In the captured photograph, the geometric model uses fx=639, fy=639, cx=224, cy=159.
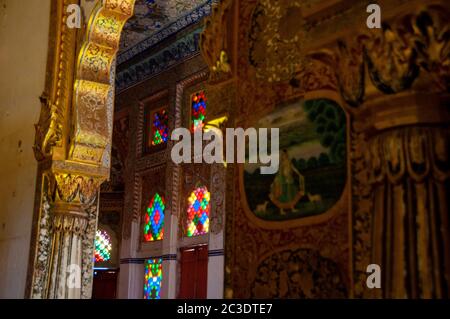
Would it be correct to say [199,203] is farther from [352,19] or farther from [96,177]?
[352,19]

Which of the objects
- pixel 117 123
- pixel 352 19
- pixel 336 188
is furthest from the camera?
pixel 117 123

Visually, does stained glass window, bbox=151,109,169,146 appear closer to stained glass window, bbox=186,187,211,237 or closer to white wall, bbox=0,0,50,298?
stained glass window, bbox=186,187,211,237

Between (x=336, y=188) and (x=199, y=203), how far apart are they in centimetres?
545

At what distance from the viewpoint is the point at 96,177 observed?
5273 mm

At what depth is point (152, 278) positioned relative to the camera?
8.61m

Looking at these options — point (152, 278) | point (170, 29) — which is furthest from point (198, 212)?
point (170, 29)

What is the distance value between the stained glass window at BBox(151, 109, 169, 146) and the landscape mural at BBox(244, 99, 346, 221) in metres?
5.99

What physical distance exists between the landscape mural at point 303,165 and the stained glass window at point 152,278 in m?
5.66

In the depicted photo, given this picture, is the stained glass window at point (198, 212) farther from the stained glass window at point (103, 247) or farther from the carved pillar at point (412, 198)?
the carved pillar at point (412, 198)

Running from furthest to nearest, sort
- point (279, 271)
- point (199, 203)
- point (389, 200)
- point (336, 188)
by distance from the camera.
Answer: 1. point (199, 203)
2. point (279, 271)
3. point (336, 188)
4. point (389, 200)

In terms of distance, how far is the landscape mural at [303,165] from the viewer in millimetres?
2656

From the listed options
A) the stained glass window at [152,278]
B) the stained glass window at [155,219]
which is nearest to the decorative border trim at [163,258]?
the stained glass window at [152,278]
